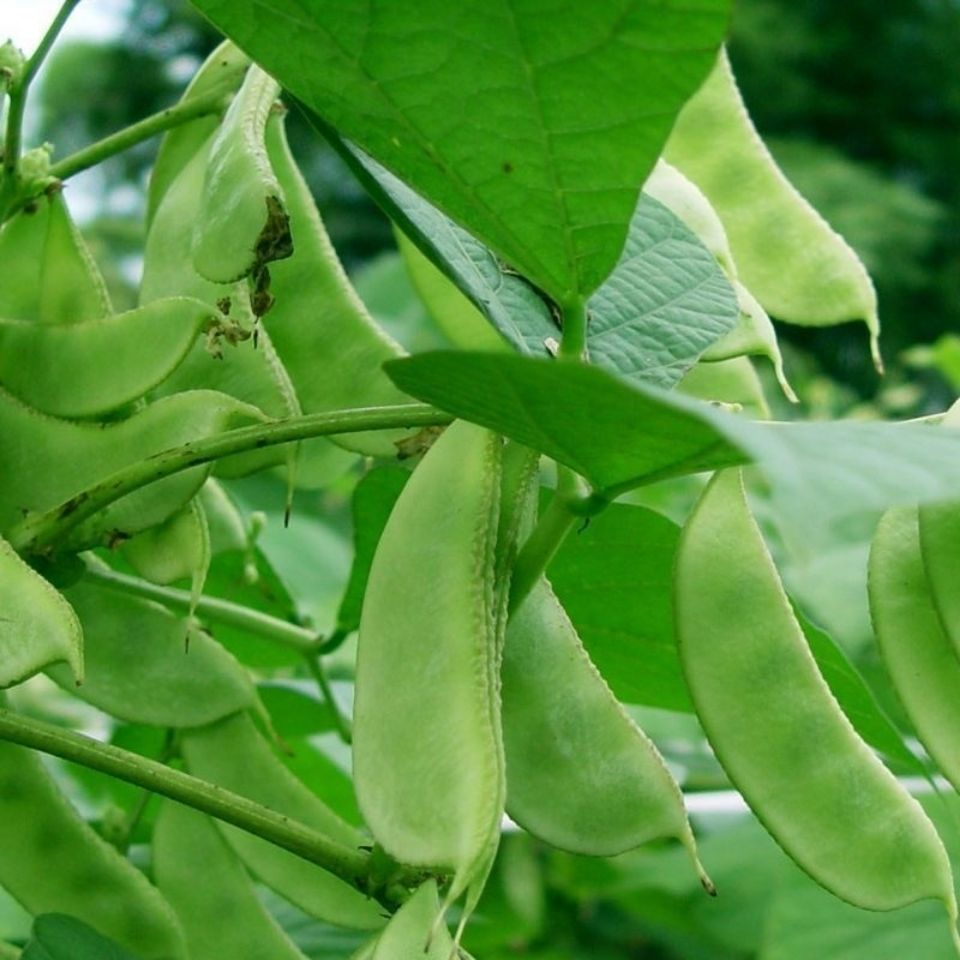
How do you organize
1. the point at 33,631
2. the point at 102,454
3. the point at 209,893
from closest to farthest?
1. the point at 33,631
2. the point at 102,454
3. the point at 209,893

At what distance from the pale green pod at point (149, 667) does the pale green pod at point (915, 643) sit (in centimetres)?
39

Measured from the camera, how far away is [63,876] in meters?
0.90

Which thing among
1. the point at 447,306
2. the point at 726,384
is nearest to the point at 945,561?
the point at 726,384

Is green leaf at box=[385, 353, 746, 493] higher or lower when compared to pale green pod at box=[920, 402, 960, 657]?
higher

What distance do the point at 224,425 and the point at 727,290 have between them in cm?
27

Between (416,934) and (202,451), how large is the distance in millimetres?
256

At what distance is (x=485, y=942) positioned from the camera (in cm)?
171

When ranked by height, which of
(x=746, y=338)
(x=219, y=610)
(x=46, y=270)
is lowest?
(x=219, y=610)

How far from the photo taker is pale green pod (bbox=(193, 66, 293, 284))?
0.74 meters

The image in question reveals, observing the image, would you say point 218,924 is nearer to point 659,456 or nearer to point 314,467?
point 314,467

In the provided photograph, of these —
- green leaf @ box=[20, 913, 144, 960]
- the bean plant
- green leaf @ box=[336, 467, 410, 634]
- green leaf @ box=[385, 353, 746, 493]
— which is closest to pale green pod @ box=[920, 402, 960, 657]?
the bean plant

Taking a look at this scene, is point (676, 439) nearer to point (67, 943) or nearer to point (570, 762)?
point (570, 762)

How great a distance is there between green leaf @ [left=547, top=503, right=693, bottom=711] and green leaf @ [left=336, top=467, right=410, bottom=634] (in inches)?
4.5

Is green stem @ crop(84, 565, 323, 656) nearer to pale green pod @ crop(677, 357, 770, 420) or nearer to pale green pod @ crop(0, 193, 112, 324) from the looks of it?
pale green pod @ crop(0, 193, 112, 324)
